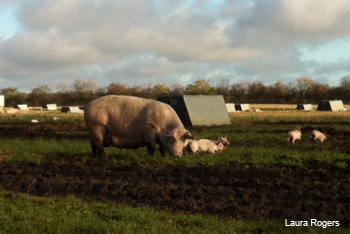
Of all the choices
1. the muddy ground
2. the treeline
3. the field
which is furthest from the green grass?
the treeline

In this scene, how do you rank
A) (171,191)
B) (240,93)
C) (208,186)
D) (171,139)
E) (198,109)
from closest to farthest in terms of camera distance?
1. (171,191)
2. (208,186)
3. (171,139)
4. (198,109)
5. (240,93)

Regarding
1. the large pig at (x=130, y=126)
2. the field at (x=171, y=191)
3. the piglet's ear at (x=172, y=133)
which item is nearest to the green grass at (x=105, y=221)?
the field at (x=171, y=191)

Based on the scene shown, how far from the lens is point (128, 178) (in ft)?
40.2

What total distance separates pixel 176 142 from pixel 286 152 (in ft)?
12.5

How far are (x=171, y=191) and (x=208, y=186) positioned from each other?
3.49 ft

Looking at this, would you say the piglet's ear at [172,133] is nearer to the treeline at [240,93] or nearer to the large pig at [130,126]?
the large pig at [130,126]

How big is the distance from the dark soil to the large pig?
162cm

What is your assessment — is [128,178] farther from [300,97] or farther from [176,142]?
[300,97]

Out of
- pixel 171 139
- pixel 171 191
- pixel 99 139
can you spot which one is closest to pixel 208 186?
pixel 171 191

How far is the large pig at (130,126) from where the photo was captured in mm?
Result: 16016

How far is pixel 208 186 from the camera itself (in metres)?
11.2

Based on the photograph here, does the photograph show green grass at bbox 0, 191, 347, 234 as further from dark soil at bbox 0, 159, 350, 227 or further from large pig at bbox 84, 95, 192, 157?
large pig at bbox 84, 95, 192, 157

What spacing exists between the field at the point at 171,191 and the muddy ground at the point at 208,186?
0.07 ft

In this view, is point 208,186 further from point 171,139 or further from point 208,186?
point 171,139
